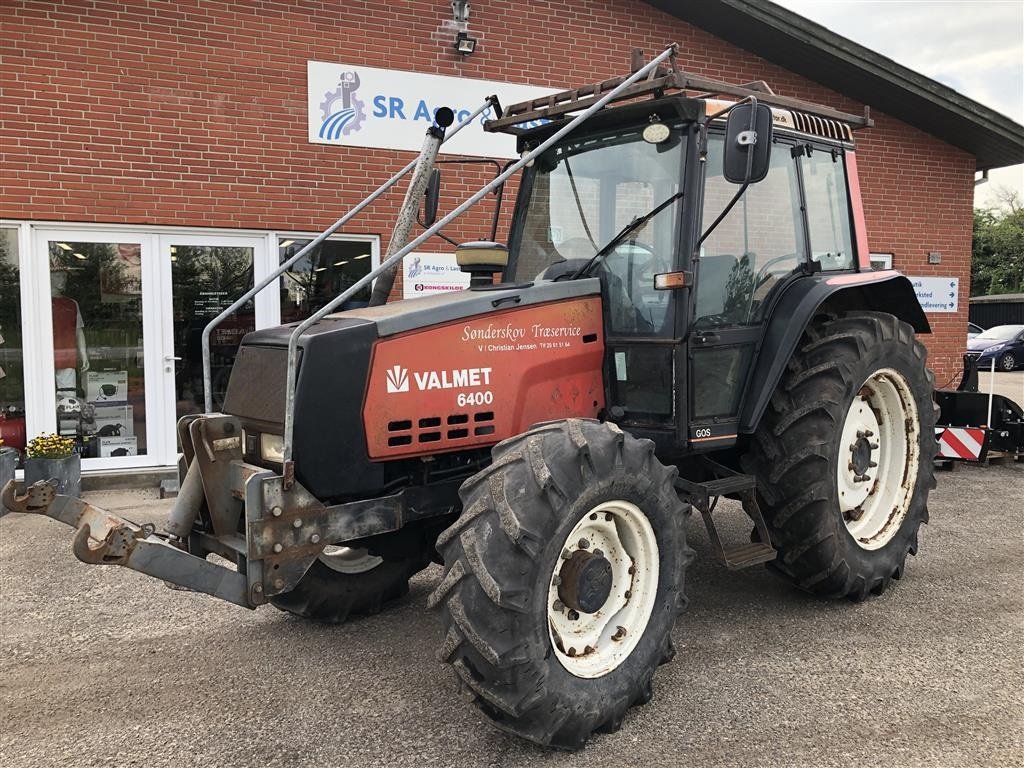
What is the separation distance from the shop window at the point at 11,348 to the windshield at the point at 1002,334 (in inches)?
920

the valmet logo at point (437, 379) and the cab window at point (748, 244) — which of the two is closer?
the valmet logo at point (437, 379)

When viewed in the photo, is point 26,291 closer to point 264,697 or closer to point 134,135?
point 134,135

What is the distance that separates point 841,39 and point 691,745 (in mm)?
8223

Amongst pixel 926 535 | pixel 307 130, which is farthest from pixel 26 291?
pixel 926 535

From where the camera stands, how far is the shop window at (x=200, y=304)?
300 inches

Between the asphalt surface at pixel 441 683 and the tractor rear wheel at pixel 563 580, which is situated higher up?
the tractor rear wheel at pixel 563 580

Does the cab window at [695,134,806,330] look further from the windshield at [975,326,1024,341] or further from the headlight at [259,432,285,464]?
the windshield at [975,326,1024,341]

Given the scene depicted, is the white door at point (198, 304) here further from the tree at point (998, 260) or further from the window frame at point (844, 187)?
the tree at point (998, 260)

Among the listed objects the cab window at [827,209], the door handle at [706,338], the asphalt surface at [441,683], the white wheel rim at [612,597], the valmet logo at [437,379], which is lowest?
the asphalt surface at [441,683]

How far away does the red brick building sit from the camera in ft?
23.3

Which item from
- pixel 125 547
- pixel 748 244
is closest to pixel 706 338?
pixel 748 244

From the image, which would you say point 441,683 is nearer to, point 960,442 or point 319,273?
point 319,273

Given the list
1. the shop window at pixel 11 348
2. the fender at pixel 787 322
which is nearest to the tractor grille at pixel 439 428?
the fender at pixel 787 322

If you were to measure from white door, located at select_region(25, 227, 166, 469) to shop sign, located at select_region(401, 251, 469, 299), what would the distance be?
230 cm
